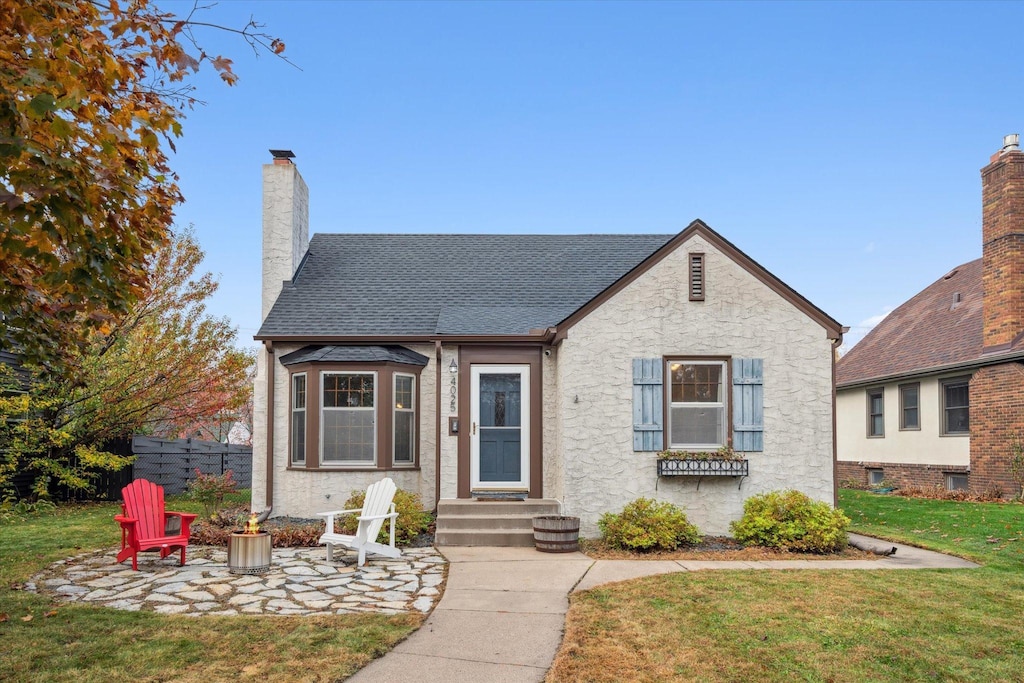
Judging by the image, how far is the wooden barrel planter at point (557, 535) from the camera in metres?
9.08

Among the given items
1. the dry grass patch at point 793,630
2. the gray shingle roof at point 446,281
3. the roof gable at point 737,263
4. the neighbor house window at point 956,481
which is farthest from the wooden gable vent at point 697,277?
the neighbor house window at point 956,481

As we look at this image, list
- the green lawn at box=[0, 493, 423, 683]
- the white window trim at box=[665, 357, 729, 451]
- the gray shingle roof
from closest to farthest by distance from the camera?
the green lawn at box=[0, 493, 423, 683] < the white window trim at box=[665, 357, 729, 451] < the gray shingle roof

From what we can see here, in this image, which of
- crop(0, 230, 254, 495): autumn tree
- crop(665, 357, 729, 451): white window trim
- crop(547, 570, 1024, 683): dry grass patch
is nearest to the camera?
crop(547, 570, 1024, 683): dry grass patch

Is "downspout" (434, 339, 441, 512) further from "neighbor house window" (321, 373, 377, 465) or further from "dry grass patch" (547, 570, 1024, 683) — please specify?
"dry grass patch" (547, 570, 1024, 683)

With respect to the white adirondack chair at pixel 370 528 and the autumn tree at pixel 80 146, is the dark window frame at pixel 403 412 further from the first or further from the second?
the autumn tree at pixel 80 146

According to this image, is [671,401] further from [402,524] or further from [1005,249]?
[1005,249]

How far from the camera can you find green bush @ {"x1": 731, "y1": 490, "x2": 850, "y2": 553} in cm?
899

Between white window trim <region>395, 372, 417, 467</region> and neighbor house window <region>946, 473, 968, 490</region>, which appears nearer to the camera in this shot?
white window trim <region>395, 372, 417, 467</region>

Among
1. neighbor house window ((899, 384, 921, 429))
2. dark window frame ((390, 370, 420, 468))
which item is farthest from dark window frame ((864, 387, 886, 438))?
dark window frame ((390, 370, 420, 468))

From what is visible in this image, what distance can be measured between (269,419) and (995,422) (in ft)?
46.6

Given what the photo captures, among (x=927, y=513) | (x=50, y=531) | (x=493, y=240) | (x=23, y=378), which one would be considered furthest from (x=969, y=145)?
(x=23, y=378)

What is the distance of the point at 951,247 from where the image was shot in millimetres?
22328

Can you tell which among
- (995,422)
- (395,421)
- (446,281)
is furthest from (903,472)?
(395,421)

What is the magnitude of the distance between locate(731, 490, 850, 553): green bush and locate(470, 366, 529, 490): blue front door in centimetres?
341
